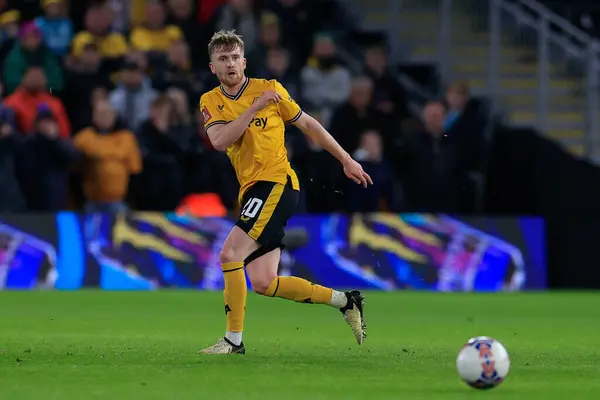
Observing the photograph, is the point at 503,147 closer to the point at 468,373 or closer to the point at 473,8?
the point at 473,8

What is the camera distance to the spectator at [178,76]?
62.8ft

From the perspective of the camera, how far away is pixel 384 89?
20.2 meters

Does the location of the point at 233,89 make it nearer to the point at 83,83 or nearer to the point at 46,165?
the point at 46,165

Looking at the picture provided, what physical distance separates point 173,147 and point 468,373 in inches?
453

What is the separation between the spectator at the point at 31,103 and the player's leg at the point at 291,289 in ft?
28.6

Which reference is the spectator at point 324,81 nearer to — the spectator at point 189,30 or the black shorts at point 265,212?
the spectator at point 189,30

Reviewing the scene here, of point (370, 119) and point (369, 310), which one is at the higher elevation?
point (370, 119)

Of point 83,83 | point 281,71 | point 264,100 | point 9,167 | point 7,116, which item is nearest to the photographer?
point 264,100

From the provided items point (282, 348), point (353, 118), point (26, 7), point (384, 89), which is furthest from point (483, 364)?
point (26, 7)

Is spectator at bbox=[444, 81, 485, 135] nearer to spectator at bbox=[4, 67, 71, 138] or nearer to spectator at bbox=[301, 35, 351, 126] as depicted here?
spectator at bbox=[301, 35, 351, 126]

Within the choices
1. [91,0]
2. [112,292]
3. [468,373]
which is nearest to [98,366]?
[468,373]

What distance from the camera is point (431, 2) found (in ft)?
76.5

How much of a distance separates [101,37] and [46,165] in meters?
2.24

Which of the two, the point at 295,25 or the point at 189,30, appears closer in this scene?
the point at 189,30
